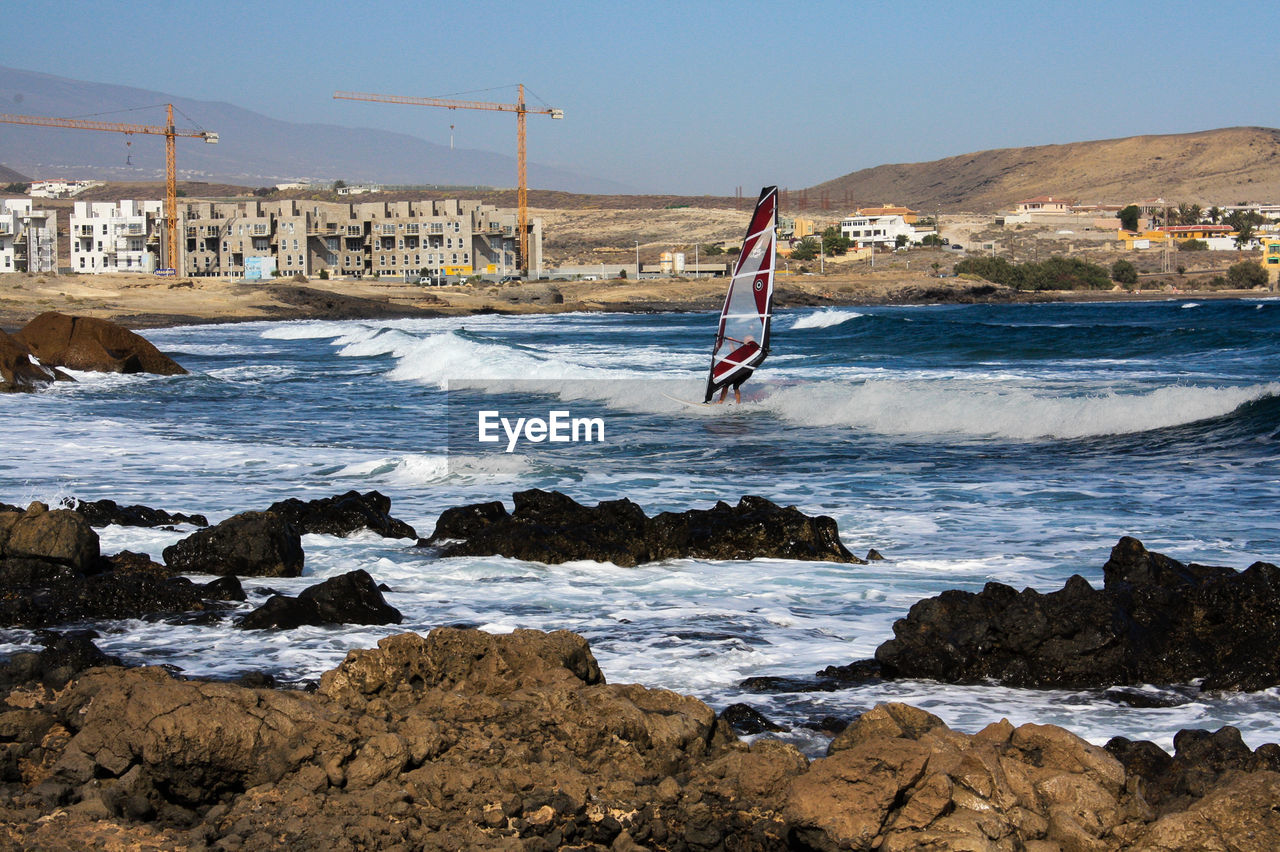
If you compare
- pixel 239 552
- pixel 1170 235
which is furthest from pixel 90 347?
pixel 1170 235

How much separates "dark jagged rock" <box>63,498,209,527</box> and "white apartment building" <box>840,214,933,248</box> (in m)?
153

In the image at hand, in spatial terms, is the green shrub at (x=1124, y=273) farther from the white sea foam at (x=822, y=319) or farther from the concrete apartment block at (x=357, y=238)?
the white sea foam at (x=822, y=319)

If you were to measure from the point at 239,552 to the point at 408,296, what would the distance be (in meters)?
77.9

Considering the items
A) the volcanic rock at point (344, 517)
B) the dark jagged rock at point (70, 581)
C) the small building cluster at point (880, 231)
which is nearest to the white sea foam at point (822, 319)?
the volcanic rock at point (344, 517)

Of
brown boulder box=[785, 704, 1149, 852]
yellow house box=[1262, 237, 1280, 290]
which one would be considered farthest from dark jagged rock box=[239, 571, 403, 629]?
yellow house box=[1262, 237, 1280, 290]

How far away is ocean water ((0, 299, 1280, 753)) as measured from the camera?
6.52m

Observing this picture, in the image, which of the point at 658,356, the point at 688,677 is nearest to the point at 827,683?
the point at 688,677

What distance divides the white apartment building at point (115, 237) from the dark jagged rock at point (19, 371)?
104 meters

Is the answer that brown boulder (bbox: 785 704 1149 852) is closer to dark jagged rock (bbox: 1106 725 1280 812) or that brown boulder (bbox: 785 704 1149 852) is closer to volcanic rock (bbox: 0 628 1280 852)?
volcanic rock (bbox: 0 628 1280 852)

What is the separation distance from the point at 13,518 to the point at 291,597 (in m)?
2.06

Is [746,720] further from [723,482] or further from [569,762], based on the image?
[723,482]

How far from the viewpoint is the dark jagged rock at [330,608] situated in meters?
6.96

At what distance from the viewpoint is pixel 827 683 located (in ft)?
19.8

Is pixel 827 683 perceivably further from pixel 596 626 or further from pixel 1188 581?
pixel 1188 581
